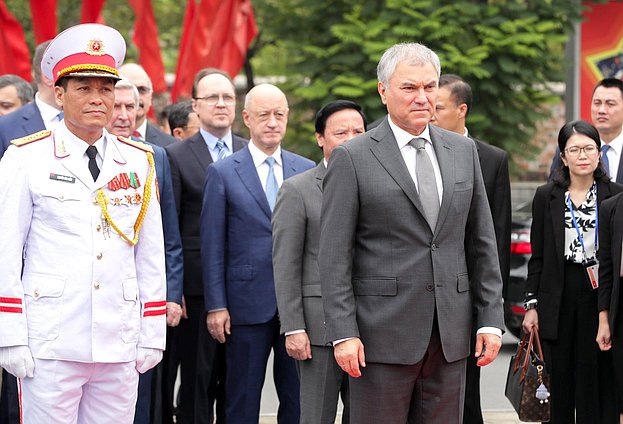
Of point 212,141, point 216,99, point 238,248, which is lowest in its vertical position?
point 238,248

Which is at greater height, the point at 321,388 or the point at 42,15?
the point at 42,15

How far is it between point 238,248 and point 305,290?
96 centimetres

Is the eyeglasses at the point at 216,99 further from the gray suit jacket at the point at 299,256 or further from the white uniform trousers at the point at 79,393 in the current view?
the white uniform trousers at the point at 79,393

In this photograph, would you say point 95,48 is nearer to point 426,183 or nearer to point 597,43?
point 426,183

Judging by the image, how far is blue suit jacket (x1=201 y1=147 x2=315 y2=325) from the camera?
6883 millimetres

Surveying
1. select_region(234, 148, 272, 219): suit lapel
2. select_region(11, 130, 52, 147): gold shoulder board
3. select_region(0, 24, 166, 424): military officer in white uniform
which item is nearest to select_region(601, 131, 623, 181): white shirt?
select_region(234, 148, 272, 219): suit lapel

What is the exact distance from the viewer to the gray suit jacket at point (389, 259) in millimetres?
4867

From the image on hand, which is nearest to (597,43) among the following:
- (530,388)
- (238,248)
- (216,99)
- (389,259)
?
(216,99)

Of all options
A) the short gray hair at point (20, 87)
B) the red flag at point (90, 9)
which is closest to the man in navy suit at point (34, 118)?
A: the short gray hair at point (20, 87)

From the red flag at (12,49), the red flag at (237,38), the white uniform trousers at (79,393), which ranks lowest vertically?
the white uniform trousers at (79,393)

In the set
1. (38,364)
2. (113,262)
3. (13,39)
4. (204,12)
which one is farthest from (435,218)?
(204,12)

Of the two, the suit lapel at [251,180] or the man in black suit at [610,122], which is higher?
the man in black suit at [610,122]

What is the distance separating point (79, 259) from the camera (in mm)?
4914

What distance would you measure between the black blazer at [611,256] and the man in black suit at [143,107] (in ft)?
10.3
